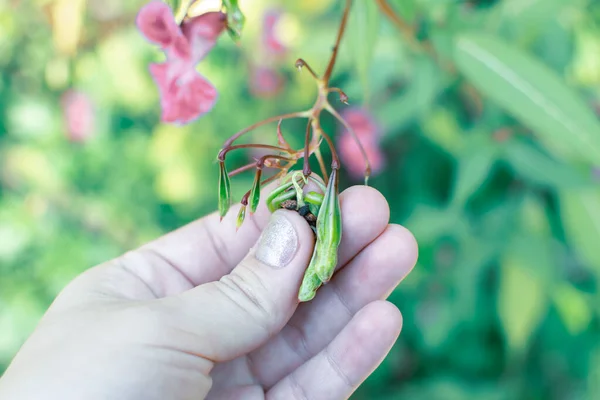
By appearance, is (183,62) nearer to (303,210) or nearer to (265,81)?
(303,210)

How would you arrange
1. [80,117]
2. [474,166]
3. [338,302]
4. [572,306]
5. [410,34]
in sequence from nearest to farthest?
[338,302]
[410,34]
[474,166]
[572,306]
[80,117]

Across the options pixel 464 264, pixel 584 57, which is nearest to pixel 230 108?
pixel 464 264

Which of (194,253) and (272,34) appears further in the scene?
(272,34)

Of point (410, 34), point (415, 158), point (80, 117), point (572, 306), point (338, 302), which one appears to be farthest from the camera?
point (80, 117)

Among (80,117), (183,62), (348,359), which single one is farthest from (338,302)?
(80,117)

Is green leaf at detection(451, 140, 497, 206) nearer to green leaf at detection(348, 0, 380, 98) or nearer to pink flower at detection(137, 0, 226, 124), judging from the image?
green leaf at detection(348, 0, 380, 98)
